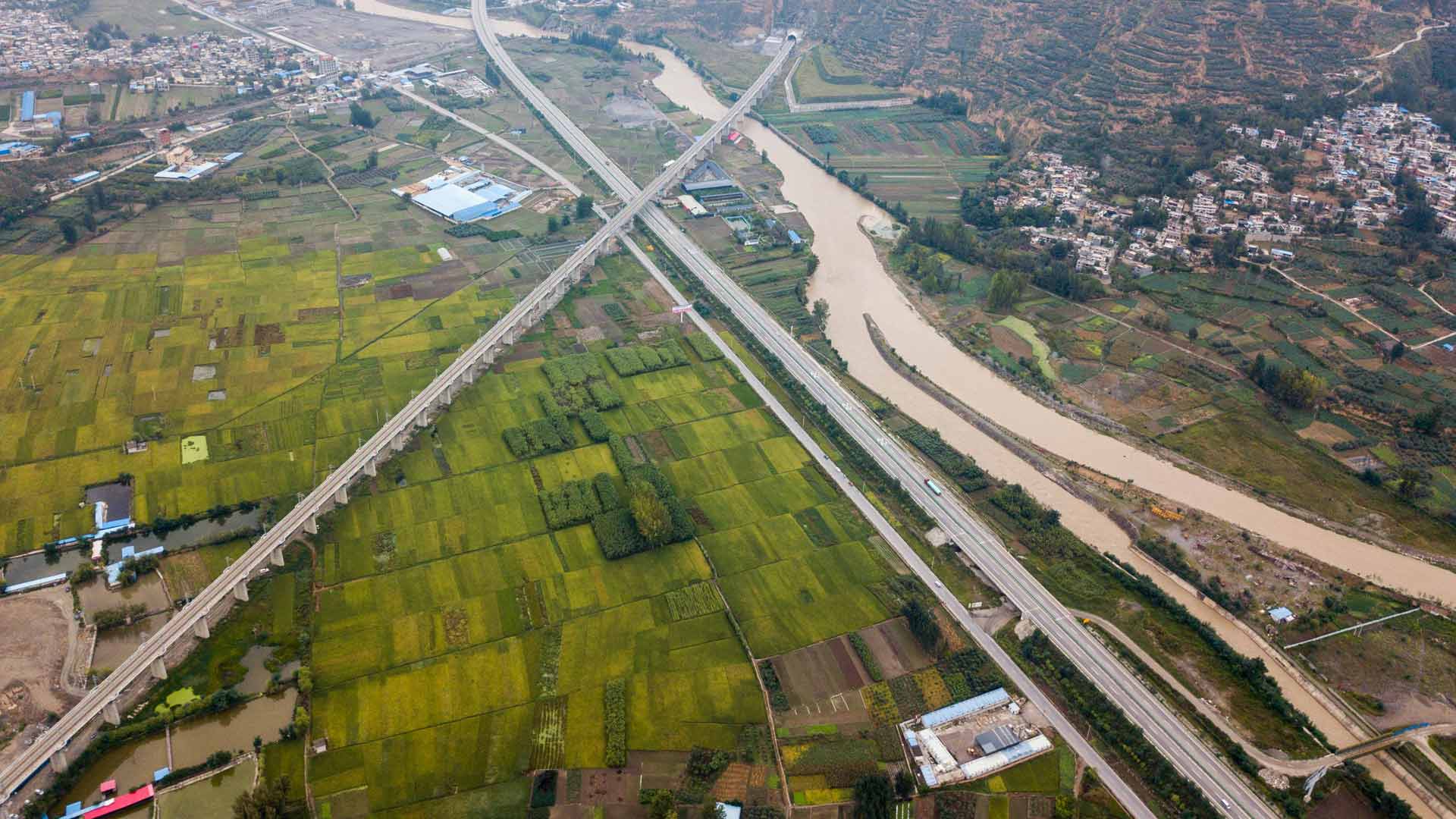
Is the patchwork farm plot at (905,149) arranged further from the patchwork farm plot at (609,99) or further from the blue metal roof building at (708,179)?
the patchwork farm plot at (609,99)

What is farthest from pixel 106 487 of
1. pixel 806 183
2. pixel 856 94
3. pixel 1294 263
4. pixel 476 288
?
pixel 856 94

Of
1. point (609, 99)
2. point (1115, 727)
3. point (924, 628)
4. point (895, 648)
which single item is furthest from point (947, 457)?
point (609, 99)

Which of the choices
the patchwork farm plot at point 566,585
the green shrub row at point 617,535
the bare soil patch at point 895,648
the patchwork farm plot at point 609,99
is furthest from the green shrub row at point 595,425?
the patchwork farm plot at point 609,99

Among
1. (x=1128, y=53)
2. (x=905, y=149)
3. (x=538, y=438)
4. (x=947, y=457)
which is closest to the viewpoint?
(x=538, y=438)

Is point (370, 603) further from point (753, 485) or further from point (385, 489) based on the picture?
point (753, 485)

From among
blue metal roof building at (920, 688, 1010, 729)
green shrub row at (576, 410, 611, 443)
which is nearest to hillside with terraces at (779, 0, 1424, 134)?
green shrub row at (576, 410, 611, 443)

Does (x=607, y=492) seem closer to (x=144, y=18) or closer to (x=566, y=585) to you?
(x=566, y=585)
